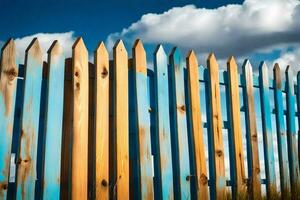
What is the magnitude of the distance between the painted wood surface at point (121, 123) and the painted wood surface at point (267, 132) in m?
2.17

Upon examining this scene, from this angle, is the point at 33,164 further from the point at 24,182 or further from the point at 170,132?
the point at 170,132

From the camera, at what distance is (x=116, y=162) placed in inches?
144

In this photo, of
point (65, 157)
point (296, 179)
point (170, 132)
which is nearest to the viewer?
point (65, 157)

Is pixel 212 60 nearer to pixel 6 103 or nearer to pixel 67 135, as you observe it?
pixel 67 135

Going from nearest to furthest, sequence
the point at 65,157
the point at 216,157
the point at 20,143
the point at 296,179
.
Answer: the point at 20,143 < the point at 65,157 < the point at 216,157 < the point at 296,179

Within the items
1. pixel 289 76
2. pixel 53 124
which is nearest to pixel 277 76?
pixel 289 76

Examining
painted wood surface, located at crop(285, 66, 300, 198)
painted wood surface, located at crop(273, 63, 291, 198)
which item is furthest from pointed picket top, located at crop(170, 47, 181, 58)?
painted wood surface, located at crop(285, 66, 300, 198)

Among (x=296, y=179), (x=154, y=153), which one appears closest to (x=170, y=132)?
(x=154, y=153)

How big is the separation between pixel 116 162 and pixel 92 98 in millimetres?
633

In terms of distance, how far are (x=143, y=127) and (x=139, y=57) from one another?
0.67 m

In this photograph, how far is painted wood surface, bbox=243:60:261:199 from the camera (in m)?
4.86

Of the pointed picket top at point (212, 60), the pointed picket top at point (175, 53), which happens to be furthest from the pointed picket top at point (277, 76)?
the pointed picket top at point (175, 53)

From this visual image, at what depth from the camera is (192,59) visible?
4488 mm

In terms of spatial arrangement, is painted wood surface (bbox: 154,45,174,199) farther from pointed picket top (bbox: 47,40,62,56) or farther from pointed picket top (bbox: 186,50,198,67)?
pointed picket top (bbox: 47,40,62,56)
